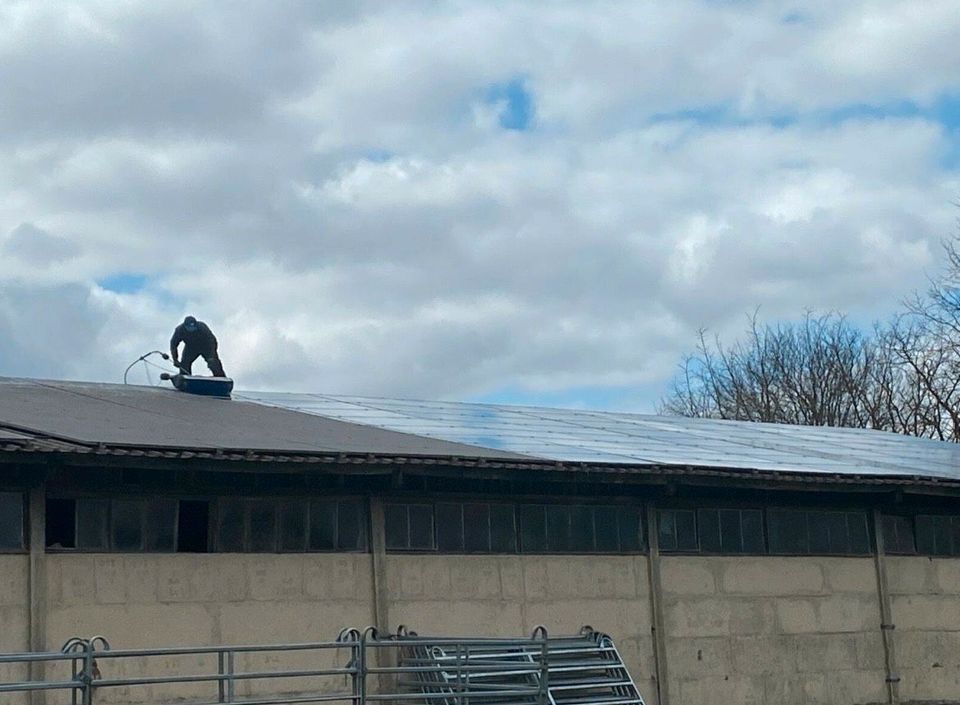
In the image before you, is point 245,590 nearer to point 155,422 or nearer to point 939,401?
point 155,422

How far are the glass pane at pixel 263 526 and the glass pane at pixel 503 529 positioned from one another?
2715mm

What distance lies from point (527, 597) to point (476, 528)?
1.02m

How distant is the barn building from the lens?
48.7ft

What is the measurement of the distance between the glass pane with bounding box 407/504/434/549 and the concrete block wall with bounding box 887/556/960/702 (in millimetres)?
7269

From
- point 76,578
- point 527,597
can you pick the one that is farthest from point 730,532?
point 76,578

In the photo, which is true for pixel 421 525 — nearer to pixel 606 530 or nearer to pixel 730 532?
pixel 606 530

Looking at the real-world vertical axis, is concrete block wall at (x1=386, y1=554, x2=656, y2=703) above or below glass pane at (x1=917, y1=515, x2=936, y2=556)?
below

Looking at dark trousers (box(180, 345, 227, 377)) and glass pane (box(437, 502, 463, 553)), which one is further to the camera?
dark trousers (box(180, 345, 227, 377))

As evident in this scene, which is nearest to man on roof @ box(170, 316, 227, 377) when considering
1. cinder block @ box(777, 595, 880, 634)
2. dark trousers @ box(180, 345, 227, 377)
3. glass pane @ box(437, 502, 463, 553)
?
dark trousers @ box(180, 345, 227, 377)

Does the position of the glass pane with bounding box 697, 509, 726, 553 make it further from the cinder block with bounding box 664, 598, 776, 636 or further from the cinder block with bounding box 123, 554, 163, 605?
the cinder block with bounding box 123, 554, 163, 605

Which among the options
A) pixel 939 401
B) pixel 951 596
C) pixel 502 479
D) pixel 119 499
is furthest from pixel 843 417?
pixel 119 499

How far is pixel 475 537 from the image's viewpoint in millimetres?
17375

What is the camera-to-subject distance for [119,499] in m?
15.1

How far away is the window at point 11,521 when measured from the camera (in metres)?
14.3
